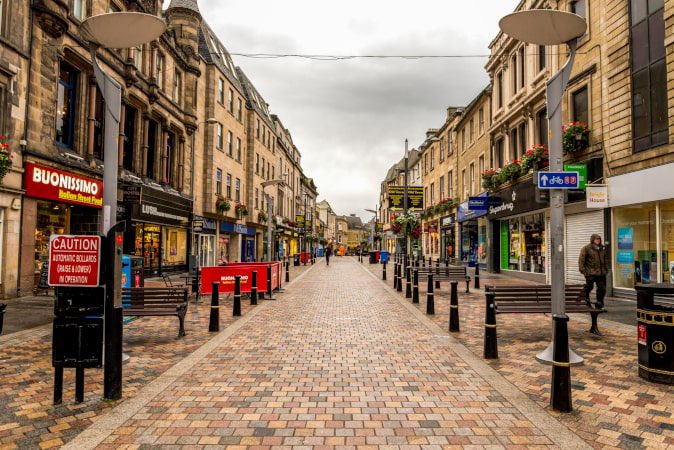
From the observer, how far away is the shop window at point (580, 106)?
48.0 feet

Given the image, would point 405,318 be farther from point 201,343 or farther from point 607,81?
point 607,81

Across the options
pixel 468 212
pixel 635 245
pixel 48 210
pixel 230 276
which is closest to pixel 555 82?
pixel 635 245

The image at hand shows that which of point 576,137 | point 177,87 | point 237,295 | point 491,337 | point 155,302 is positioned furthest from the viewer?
point 177,87

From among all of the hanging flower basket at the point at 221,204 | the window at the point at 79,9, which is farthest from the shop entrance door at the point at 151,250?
the window at the point at 79,9

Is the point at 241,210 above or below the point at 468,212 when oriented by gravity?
above

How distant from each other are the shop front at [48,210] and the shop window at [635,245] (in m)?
16.8

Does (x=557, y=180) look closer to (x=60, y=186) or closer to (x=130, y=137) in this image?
(x=60, y=186)

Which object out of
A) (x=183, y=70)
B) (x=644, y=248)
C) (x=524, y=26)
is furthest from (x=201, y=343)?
(x=183, y=70)

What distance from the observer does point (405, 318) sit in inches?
389

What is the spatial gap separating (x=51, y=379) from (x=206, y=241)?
73.7 ft

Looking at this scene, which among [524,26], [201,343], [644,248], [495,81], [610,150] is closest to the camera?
[524,26]

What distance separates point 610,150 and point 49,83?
55.7ft

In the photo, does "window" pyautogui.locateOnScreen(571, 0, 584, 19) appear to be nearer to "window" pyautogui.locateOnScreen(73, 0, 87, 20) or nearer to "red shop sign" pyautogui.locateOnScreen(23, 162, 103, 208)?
"window" pyautogui.locateOnScreen(73, 0, 87, 20)

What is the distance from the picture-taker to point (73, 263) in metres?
4.56
